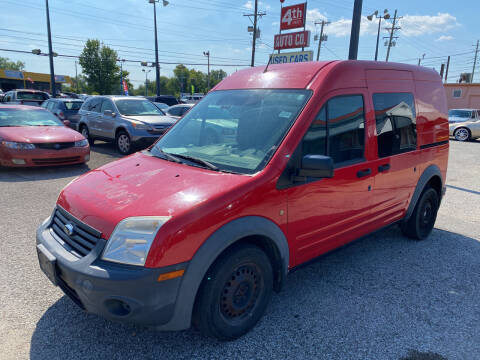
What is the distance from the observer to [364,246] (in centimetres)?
434

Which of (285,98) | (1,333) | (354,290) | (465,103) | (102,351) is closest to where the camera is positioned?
(102,351)

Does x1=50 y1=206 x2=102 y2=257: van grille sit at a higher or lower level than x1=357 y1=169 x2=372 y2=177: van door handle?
lower

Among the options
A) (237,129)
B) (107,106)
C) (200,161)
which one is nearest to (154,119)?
(107,106)

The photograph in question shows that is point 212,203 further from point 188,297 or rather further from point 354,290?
point 354,290

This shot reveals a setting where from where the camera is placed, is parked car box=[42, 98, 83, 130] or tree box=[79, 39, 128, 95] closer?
parked car box=[42, 98, 83, 130]

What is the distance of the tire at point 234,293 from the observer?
2252mm

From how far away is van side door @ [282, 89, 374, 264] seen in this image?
272 centimetres

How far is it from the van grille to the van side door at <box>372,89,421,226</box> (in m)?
2.60

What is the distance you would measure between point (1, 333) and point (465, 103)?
39.7 metres

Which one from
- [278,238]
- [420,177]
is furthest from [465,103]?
[278,238]

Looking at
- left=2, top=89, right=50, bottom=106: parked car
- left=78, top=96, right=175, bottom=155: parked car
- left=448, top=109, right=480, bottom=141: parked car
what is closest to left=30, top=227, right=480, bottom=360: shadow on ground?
left=78, top=96, right=175, bottom=155: parked car

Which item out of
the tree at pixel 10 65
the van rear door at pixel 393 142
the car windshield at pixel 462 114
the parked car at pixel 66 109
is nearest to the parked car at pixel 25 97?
the parked car at pixel 66 109

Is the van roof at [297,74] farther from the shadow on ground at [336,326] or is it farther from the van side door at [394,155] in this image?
the shadow on ground at [336,326]

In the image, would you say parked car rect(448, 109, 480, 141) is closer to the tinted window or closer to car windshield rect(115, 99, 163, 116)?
car windshield rect(115, 99, 163, 116)
